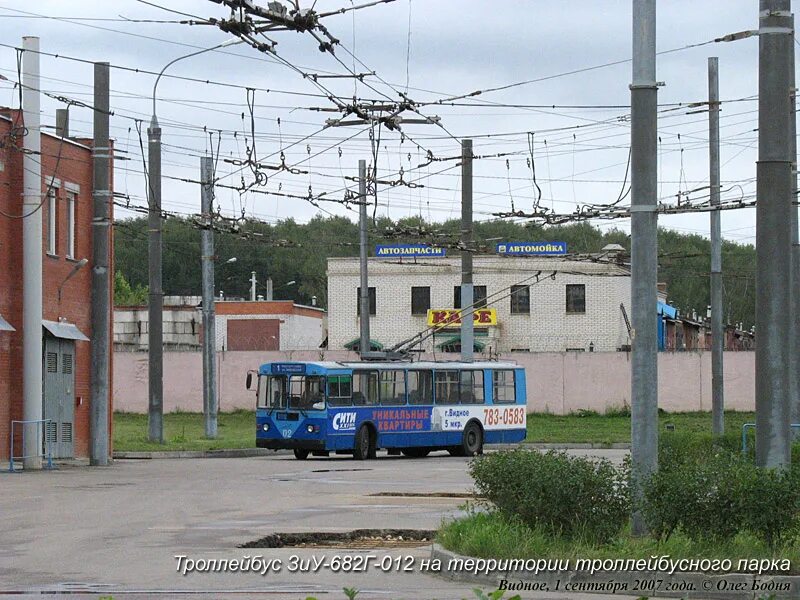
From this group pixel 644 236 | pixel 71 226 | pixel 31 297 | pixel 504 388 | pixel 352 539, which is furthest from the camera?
pixel 504 388

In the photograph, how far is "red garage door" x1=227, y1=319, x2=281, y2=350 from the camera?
8294 centimetres

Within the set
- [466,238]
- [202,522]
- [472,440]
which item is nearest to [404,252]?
[472,440]

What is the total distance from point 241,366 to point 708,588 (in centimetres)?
5498

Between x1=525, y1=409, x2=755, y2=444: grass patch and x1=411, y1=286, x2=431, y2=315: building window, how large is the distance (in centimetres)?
1628

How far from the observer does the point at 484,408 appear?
40.8 meters

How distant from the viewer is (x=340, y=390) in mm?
36875

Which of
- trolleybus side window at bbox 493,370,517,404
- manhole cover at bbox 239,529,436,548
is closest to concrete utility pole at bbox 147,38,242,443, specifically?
trolleybus side window at bbox 493,370,517,404

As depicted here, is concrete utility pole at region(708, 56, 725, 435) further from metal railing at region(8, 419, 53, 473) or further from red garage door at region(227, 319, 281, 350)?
red garage door at region(227, 319, 281, 350)

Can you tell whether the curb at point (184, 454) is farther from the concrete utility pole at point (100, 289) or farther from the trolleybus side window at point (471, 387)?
the trolleybus side window at point (471, 387)

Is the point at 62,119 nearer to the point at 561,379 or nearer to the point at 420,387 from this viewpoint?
the point at 420,387

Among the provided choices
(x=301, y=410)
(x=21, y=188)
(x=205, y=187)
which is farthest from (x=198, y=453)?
(x=21, y=188)

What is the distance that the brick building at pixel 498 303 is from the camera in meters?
75.2

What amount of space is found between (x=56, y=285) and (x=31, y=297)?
9.18ft

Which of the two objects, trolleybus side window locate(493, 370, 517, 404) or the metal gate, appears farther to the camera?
trolleybus side window locate(493, 370, 517, 404)
